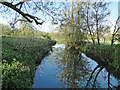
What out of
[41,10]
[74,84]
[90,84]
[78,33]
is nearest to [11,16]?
[41,10]

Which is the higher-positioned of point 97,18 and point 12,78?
point 97,18

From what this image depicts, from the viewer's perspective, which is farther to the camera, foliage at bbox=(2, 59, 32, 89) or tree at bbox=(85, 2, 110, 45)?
tree at bbox=(85, 2, 110, 45)

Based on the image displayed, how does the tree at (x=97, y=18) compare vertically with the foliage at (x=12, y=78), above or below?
above

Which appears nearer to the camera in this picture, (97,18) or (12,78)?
(12,78)

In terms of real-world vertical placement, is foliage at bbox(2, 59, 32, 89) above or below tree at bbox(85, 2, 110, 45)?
below

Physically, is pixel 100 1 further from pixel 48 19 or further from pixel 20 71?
pixel 20 71

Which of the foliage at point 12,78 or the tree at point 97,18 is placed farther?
the tree at point 97,18

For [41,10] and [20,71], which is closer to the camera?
[20,71]

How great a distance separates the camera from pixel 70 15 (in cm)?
869

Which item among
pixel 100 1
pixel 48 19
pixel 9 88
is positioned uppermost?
pixel 100 1

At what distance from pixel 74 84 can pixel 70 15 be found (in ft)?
24.1

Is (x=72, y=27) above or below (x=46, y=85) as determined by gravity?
above

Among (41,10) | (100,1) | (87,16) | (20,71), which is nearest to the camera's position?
(20,71)

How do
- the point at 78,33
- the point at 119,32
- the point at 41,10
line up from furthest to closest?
the point at 78,33, the point at 119,32, the point at 41,10
